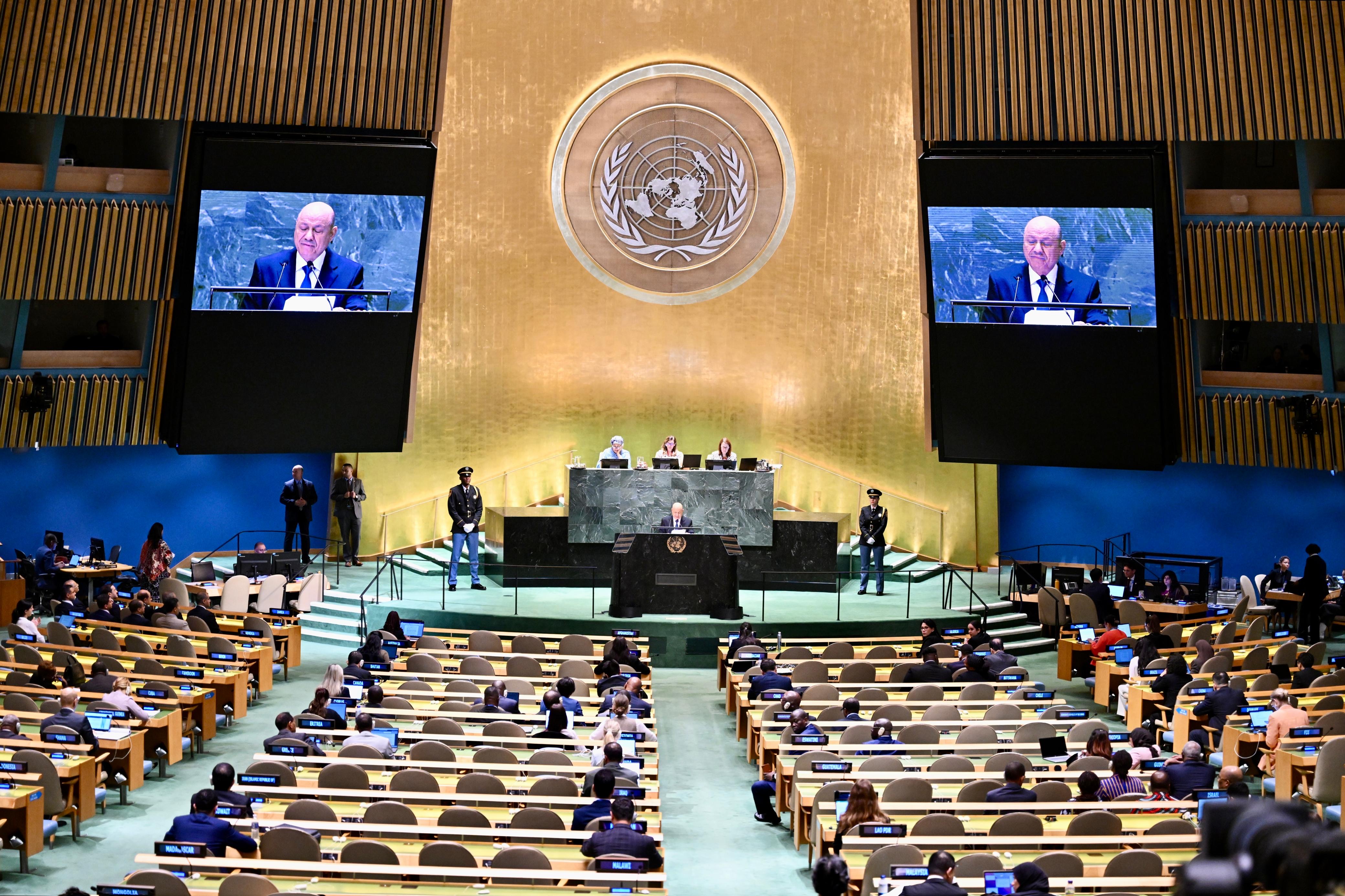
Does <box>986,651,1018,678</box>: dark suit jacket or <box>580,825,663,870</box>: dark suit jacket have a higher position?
<box>986,651,1018,678</box>: dark suit jacket

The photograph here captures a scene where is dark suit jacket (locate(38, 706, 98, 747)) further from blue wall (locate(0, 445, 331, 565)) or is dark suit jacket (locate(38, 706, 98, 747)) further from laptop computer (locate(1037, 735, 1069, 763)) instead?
blue wall (locate(0, 445, 331, 565))

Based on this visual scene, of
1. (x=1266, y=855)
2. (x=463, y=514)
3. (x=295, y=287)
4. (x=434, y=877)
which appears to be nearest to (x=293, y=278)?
(x=295, y=287)

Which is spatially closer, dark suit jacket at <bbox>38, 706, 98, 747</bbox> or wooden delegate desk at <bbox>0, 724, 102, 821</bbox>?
wooden delegate desk at <bbox>0, 724, 102, 821</bbox>

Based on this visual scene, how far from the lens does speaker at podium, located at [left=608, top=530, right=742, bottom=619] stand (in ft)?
56.3

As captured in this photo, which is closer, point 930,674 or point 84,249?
point 930,674

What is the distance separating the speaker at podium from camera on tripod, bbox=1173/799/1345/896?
14.7 meters

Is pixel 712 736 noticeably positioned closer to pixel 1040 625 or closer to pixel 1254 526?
pixel 1040 625

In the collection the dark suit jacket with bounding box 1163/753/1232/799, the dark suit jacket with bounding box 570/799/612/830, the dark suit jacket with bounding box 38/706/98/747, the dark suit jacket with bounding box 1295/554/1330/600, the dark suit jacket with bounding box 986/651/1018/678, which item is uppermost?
the dark suit jacket with bounding box 1295/554/1330/600

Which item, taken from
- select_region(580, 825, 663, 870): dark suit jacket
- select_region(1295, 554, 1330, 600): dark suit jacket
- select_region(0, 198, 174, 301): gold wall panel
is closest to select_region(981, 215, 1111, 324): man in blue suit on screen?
select_region(1295, 554, 1330, 600): dark suit jacket

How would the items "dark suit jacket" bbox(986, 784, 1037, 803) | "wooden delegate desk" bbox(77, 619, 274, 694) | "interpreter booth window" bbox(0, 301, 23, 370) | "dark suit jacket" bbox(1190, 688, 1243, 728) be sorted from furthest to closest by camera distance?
"interpreter booth window" bbox(0, 301, 23, 370), "wooden delegate desk" bbox(77, 619, 274, 694), "dark suit jacket" bbox(1190, 688, 1243, 728), "dark suit jacket" bbox(986, 784, 1037, 803)

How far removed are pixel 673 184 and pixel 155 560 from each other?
29.1 feet

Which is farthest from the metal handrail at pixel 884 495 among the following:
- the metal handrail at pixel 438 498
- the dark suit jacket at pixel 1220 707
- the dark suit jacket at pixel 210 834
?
the dark suit jacket at pixel 210 834

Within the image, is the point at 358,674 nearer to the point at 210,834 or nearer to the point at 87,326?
the point at 210,834

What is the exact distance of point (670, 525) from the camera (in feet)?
58.6
